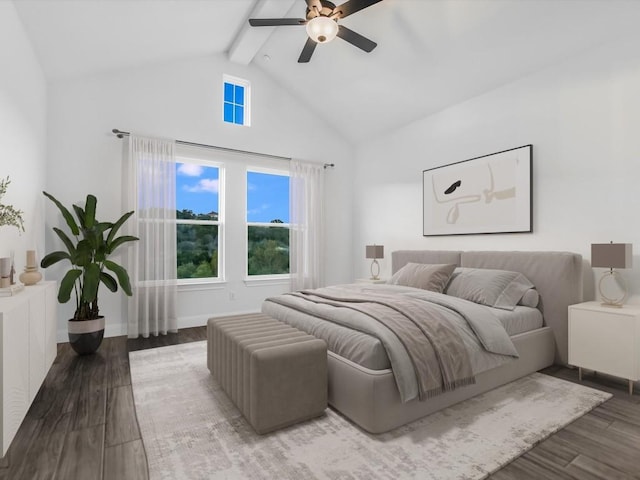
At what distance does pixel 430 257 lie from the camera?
4.43 meters

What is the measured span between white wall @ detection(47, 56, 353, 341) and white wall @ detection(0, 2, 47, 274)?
11.7 inches

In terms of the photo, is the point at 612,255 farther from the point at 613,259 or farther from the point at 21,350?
the point at 21,350

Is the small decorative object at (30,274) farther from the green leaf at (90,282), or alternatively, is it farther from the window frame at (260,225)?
the window frame at (260,225)

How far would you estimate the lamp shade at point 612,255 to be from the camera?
262 centimetres

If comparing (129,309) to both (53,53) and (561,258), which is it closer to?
(53,53)

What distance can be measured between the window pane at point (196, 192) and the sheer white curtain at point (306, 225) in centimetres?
117

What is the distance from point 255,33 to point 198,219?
2583 mm

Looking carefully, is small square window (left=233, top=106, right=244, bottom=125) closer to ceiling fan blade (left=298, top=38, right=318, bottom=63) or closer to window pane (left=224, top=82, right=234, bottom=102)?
window pane (left=224, top=82, right=234, bottom=102)

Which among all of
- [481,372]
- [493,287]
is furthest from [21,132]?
[493,287]

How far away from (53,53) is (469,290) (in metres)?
4.77

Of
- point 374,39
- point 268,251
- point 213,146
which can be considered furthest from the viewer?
point 268,251

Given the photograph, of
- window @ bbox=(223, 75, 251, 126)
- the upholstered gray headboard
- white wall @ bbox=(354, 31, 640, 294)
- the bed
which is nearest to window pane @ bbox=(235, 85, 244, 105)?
window @ bbox=(223, 75, 251, 126)

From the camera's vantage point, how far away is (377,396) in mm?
1914

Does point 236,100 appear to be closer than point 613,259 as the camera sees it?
No
